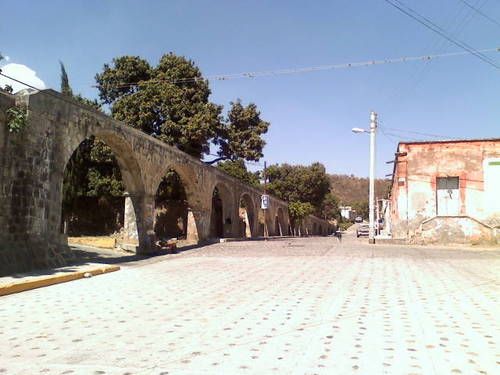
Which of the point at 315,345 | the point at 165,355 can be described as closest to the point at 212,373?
the point at 165,355

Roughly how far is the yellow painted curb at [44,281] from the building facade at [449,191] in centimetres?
1668

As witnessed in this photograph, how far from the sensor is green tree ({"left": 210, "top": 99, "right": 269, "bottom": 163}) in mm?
35031

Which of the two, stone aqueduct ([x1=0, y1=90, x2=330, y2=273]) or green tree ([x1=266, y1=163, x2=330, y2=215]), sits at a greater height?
green tree ([x1=266, y1=163, x2=330, y2=215])

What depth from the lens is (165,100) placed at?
2934 centimetres

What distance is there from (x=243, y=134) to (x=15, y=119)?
26.4 meters

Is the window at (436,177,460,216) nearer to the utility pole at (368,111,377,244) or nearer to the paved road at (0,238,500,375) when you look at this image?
the utility pole at (368,111,377,244)

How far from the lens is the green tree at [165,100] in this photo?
29141 mm

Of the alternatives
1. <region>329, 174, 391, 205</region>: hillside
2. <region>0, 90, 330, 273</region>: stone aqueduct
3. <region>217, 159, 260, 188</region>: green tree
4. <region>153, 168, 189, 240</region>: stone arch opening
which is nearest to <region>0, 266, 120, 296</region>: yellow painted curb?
<region>0, 90, 330, 273</region>: stone aqueduct

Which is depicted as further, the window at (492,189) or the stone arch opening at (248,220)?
the stone arch opening at (248,220)

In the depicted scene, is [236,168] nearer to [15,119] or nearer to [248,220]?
[248,220]

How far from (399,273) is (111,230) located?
70.5ft

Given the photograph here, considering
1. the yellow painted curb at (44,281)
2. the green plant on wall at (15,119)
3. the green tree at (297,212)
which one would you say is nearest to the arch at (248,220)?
the green tree at (297,212)

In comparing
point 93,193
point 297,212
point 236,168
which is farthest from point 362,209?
point 93,193

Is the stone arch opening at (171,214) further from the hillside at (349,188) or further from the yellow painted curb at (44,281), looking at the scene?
the hillside at (349,188)
